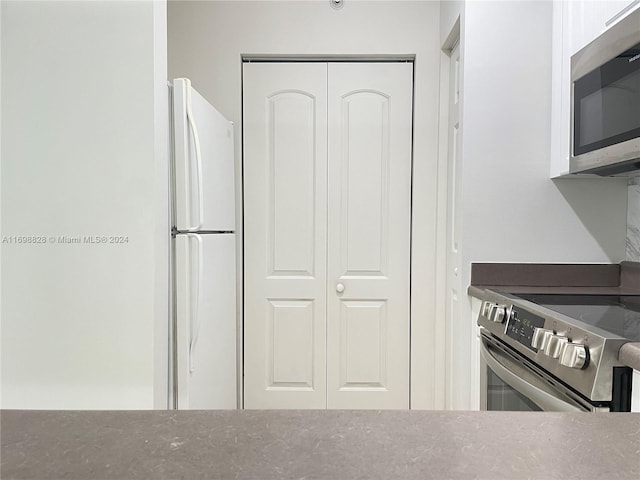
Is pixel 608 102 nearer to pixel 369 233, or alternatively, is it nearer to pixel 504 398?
pixel 504 398

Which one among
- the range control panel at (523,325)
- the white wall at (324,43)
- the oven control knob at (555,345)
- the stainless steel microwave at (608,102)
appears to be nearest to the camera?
the oven control knob at (555,345)

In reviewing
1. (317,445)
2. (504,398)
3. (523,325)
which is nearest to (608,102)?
(523,325)

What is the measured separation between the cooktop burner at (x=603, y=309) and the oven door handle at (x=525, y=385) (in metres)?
0.19

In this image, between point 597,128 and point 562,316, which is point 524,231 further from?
point 562,316

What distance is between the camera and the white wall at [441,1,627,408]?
2125mm

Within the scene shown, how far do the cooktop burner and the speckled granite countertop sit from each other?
90 centimetres

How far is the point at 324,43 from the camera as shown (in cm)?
268

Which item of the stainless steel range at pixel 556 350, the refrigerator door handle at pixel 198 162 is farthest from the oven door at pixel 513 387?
the refrigerator door handle at pixel 198 162

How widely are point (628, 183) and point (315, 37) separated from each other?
1.57m

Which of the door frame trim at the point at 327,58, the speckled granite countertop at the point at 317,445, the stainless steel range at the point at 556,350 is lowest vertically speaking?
the stainless steel range at the point at 556,350

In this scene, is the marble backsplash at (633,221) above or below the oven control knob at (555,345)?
above

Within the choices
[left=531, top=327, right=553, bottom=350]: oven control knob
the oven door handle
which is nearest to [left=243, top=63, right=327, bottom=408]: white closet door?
the oven door handle

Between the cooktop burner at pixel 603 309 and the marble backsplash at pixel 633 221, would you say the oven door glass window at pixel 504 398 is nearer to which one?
the cooktop burner at pixel 603 309

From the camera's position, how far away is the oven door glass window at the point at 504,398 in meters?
1.50
